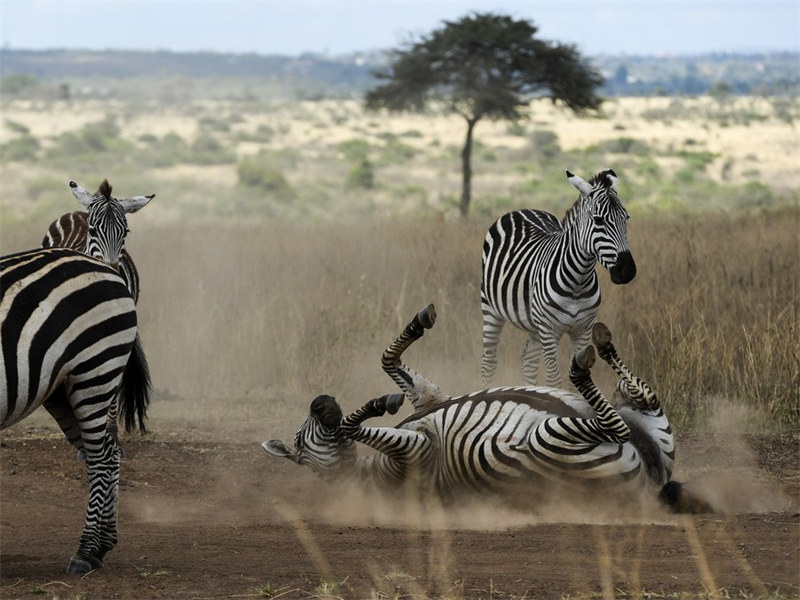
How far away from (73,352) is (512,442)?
2248 millimetres

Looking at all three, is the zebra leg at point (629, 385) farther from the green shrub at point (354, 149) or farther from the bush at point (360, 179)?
the green shrub at point (354, 149)

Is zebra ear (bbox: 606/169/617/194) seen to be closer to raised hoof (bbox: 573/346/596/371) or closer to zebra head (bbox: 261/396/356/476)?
raised hoof (bbox: 573/346/596/371)

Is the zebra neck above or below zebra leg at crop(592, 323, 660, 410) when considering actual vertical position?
above

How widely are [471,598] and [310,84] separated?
335 ft

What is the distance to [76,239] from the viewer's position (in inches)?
337

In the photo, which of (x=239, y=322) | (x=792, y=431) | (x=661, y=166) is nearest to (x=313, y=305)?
(x=239, y=322)

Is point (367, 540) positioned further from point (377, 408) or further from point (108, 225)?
point (108, 225)

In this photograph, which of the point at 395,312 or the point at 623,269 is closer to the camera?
the point at 623,269

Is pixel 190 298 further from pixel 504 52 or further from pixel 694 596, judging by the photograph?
pixel 504 52

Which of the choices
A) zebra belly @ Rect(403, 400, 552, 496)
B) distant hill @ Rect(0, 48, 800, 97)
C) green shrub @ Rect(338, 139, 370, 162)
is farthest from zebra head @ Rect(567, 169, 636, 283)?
distant hill @ Rect(0, 48, 800, 97)

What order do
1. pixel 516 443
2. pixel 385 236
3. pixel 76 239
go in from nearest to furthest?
pixel 516 443, pixel 76 239, pixel 385 236

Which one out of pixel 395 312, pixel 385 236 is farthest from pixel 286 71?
pixel 395 312

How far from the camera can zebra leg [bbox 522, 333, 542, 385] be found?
870 centimetres

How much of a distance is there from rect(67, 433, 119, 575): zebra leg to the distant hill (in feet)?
263
